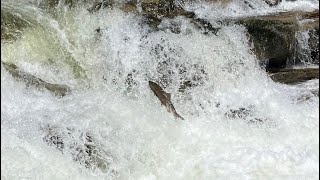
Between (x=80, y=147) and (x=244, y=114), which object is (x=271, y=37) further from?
(x=80, y=147)

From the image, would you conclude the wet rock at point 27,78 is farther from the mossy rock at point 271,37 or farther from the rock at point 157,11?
the mossy rock at point 271,37

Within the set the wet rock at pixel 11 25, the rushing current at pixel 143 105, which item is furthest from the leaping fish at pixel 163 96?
the wet rock at pixel 11 25

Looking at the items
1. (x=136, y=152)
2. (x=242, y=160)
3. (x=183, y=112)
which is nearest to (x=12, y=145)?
(x=136, y=152)

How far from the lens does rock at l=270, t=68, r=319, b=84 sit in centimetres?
436

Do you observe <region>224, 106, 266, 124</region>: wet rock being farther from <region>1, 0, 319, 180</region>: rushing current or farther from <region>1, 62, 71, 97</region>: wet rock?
<region>1, 62, 71, 97</region>: wet rock

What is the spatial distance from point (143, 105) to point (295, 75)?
54.0 inches

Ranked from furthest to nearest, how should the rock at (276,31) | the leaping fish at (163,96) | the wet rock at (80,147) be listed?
the rock at (276,31) < the leaping fish at (163,96) < the wet rock at (80,147)

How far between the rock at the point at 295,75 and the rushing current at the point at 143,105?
75mm

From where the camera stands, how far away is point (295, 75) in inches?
173

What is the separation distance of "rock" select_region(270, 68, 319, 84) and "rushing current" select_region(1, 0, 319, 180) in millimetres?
75

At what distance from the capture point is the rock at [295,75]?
4363 millimetres

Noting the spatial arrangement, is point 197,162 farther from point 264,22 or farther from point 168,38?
point 264,22

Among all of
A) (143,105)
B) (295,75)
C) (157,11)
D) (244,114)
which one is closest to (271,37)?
(295,75)

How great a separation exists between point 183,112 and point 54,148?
1070mm
